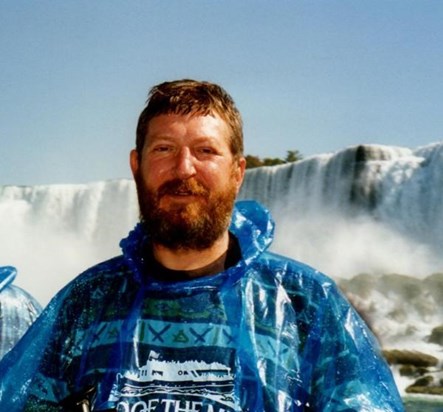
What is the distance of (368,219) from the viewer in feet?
70.5

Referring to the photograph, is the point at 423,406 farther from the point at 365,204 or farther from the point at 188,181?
the point at 188,181

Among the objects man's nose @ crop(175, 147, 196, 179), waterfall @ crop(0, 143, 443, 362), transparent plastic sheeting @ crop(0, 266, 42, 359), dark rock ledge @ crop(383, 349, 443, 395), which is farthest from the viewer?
waterfall @ crop(0, 143, 443, 362)

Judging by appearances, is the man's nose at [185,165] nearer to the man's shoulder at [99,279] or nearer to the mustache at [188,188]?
the mustache at [188,188]

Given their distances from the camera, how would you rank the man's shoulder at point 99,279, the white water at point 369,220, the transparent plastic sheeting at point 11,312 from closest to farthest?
the man's shoulder at point 99,279, the transparent plastic sheeting at point 11,312, the white water at point 369,220

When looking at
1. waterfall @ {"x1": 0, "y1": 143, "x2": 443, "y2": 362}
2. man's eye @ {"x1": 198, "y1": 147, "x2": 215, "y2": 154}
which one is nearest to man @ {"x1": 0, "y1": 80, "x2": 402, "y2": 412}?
man's eye @ {"x1": 198, "y1": 147, "x2": 215, "y2": 154}

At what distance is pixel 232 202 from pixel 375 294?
17.8 metres

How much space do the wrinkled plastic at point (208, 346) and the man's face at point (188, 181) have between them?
0.11 meters

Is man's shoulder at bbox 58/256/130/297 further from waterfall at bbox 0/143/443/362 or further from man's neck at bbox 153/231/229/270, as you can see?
waterfall at bbox 0/143/443/362

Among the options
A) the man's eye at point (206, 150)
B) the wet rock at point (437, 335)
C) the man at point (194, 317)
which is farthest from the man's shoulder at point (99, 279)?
the wet rock at point (437, 335)

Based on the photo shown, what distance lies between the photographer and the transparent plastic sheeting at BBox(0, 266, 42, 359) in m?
3.10

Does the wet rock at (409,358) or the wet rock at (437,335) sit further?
the wet rock at (437,335)

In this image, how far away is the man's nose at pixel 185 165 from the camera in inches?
81.0

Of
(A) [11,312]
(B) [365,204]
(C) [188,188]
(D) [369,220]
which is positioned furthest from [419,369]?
(C) [188,188]

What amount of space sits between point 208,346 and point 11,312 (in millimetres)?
1336
